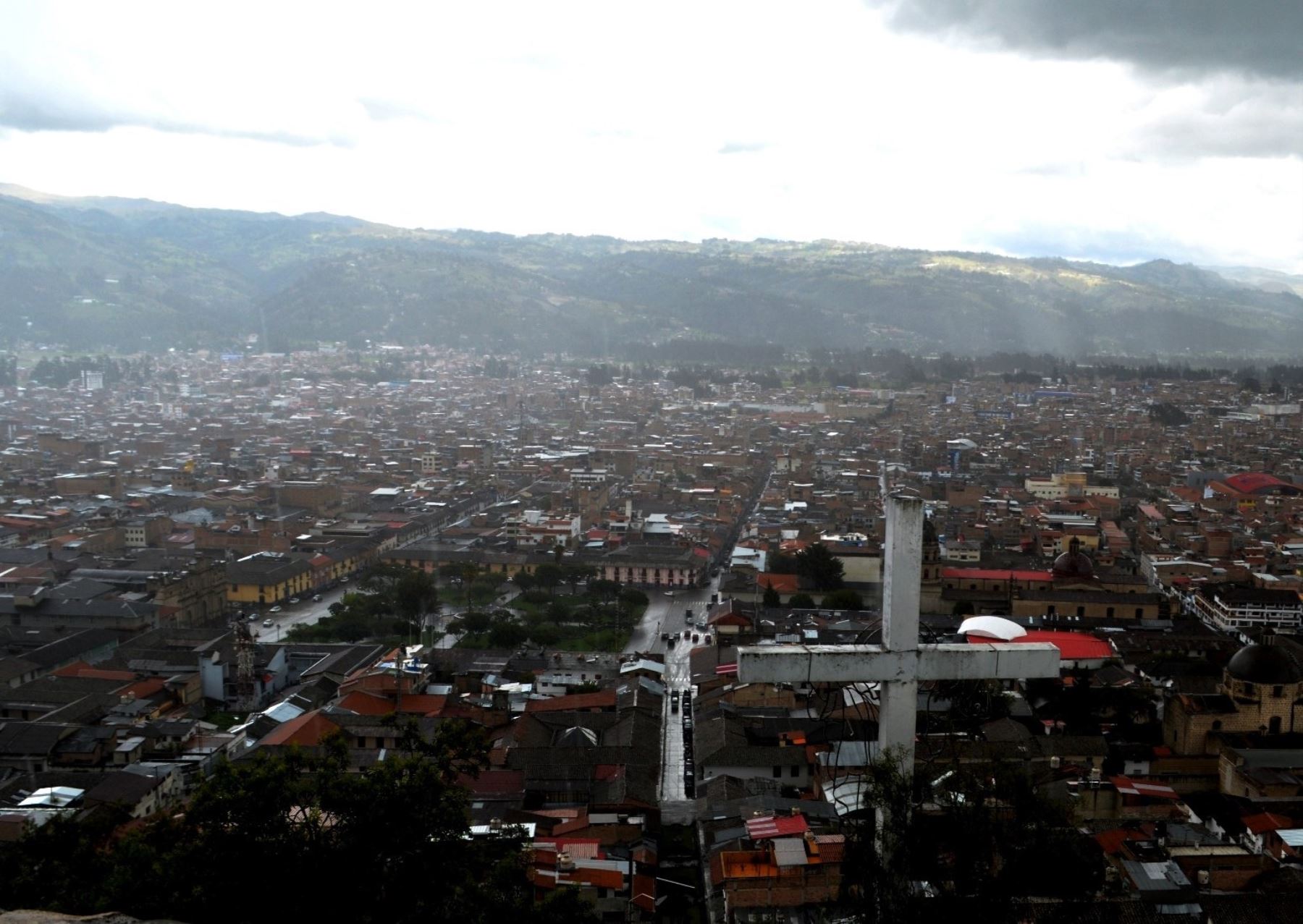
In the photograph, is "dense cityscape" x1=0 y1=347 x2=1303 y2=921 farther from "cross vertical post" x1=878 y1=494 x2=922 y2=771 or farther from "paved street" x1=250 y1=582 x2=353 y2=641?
"cross vertical post" x1=878 y1=494 x2=922 y2=771

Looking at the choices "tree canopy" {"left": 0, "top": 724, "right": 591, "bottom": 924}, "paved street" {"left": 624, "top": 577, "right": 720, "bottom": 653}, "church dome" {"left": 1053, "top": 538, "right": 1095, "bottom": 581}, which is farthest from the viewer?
"church dome" {"left": 1053, "top": 538, "right": 1095, "bottom": 581}

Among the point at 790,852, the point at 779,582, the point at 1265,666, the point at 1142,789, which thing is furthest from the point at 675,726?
the point at 779,582

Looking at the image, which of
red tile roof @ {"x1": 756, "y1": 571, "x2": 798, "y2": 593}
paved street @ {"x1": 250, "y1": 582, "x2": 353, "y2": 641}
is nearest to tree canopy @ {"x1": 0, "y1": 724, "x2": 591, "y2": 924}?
Result: paved street @ {"x1": 250, "y1": 582, "x2": 353, "y2": 641}

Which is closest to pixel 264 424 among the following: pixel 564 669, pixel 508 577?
pixel 508 577

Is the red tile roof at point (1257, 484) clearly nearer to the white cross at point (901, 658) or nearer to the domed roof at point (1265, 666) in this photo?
the domed roof at point (1265, 666)

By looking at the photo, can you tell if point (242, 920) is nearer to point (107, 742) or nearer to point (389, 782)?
point (389, 782)

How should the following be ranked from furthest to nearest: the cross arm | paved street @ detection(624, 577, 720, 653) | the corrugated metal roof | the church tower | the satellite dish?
the church tower → paved street @ detection(624, 577, 720, 653) → the corrugated metal roof → the satellite dish → the cross arm
